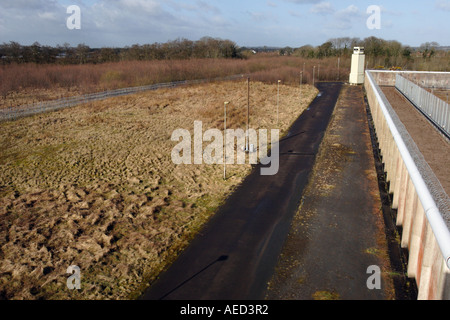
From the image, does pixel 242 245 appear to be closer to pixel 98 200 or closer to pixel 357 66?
pixel 98 200

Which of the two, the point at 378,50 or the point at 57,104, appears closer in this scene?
the point at 57,104

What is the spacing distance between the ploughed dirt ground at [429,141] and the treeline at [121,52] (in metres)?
83.1

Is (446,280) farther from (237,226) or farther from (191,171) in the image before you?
(191,171)

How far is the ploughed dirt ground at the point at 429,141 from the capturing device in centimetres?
1816

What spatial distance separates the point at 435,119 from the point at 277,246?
68.4 ft

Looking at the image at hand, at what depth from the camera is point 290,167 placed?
24766 mm

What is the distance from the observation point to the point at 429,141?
24078mm

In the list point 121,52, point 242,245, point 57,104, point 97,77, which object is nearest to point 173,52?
point 121,52

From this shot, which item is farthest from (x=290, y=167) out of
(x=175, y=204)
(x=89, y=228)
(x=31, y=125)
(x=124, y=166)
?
(x=31, y=125)

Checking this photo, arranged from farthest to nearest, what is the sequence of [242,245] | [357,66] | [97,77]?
[97,77], [357,66], [242,245]

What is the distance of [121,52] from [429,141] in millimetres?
100581

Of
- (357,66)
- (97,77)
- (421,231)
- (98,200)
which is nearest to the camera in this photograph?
(421,231)

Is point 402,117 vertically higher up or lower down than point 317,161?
higher up

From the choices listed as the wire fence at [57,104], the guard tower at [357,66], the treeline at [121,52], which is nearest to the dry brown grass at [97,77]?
the wire fence at [57,104]
